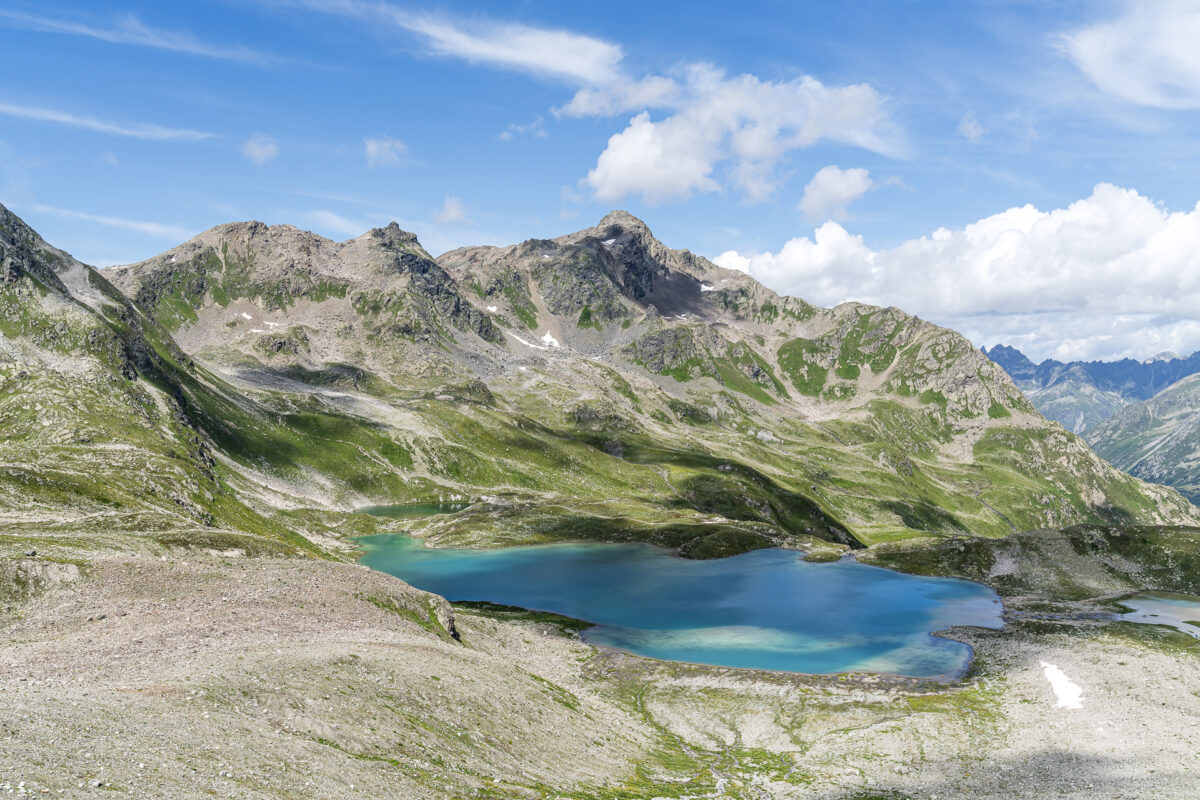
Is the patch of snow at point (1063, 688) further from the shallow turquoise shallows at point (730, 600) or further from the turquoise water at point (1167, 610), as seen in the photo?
the turquoise water at point (1167, 610)

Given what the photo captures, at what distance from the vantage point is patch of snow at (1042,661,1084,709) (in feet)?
236

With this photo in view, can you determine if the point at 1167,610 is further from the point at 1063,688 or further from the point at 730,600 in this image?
the point at 730,600

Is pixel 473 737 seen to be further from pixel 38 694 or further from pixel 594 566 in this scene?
pixel 594 566

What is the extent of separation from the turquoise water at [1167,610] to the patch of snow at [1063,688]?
3108cm

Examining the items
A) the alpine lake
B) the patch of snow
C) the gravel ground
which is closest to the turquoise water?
the gravel ground

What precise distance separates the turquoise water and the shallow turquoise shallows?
20.8 meters

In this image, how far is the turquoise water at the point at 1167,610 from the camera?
4045 inches

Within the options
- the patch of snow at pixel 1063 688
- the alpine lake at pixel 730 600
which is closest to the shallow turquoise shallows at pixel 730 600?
the alpine lake at pixel 730 600

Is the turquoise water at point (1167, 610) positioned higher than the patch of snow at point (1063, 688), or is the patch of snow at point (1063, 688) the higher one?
the turquoise water at point (1167, 610)

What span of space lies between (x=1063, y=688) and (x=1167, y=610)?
57105mm

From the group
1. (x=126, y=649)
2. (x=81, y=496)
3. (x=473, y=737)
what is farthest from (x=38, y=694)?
(x=81, y=496)

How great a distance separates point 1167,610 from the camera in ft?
370

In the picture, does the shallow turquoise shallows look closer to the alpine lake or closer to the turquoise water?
the alpine lake

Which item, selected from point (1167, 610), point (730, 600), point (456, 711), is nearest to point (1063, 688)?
point (1167, 610)
